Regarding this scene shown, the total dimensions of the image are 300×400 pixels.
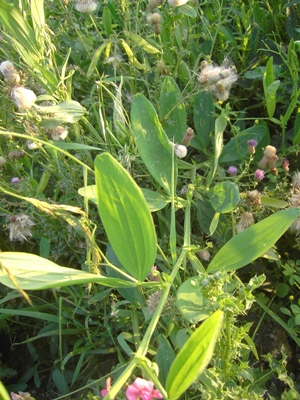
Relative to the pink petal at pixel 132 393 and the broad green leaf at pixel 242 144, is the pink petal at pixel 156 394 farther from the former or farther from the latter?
the broad green leaf at pixel 242 144

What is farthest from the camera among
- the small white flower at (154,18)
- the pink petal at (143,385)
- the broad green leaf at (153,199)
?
the small white flower at (154,18)

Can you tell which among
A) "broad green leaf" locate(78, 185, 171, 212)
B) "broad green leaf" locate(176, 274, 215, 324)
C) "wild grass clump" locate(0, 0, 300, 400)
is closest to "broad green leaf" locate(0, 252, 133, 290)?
"wild grass clump" locate(0, 0, 300, 400)

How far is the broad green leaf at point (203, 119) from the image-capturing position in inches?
54.1

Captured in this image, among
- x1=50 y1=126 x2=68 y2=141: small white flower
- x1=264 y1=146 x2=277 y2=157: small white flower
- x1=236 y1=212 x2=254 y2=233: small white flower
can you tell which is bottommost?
x1=236 y1=212 x2=254 y2=233: small white flower

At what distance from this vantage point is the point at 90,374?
1.27 metres

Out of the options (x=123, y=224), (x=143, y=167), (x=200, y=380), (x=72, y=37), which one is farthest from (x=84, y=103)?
(x=200, y=380)

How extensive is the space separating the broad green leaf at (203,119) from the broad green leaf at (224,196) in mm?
250

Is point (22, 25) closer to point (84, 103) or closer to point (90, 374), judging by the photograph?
point (84, 103)

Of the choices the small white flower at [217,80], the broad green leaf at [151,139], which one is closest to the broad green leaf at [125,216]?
the broad green leaf at [151,139]

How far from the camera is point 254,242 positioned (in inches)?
39.1

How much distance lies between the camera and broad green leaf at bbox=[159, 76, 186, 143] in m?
1.29

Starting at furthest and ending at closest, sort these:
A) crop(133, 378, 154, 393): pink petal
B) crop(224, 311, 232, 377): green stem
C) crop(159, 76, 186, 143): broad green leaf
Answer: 1. crop(159, 76, 186, 143): broad green leaf
2. crop(224, 311, 232, 377): green stem
3. crop(133, 378, 154, 393): pink petal

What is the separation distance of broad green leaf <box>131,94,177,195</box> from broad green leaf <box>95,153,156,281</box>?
0.87 feet

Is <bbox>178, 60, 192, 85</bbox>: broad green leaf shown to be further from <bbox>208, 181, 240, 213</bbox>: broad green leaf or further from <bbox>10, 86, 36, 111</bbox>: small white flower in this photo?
<bbox>10, 86, 36, 111</bbox>: small white flower
